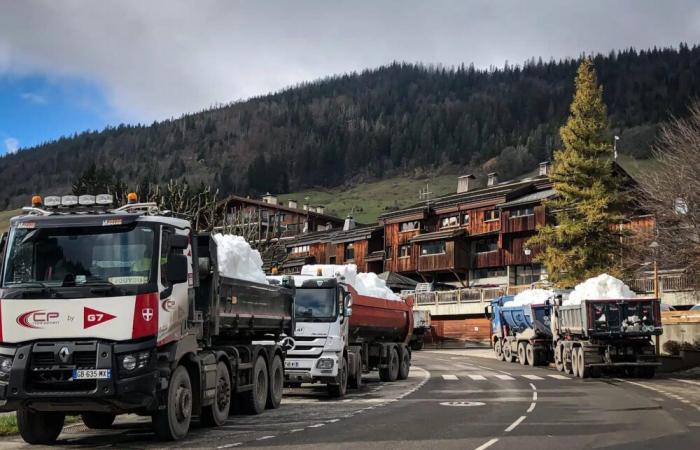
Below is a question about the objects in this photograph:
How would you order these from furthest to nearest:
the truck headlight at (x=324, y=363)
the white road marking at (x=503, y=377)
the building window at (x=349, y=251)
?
the building window at (x=349, y=251) → the white road marking at (x=503, y=377) → the truck headlight at (x=324, y=363)

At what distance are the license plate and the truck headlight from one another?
930 centimetres

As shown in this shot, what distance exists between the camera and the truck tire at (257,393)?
15.5 metres

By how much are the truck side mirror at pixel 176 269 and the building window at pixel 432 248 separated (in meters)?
62.0

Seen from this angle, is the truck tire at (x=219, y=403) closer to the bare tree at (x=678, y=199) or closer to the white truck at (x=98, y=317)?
the white truck at (x=98, y=317)

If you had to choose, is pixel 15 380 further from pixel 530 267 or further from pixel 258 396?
pixel 530 267

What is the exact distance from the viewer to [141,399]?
10.5 meters

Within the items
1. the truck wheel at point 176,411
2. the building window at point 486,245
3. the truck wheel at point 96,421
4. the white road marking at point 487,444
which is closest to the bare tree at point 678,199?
the white road marking at point 487,444

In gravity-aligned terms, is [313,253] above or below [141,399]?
above

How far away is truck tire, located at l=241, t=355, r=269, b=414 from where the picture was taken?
50.7ft

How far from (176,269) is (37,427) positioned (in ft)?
10.8

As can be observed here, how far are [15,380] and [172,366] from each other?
215 cm

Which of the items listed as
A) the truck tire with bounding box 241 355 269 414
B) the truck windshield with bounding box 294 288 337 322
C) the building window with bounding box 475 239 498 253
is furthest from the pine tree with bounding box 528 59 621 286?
the truck tire with bounding box 241 355 269 414

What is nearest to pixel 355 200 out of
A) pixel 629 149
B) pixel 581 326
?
pixel 629 149

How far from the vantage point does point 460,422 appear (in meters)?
14.2
